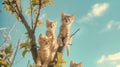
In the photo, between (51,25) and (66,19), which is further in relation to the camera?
(66,19)

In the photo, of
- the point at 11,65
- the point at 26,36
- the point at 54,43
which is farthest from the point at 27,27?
the point at 11,65

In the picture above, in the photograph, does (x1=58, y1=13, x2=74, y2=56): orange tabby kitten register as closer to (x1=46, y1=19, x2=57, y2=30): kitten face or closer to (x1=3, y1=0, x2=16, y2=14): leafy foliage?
(x1=46, y1=19, x2=57, y2=30): kitten face

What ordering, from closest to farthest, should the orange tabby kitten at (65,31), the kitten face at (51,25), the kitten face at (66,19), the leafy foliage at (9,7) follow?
the leafy foliage at (9,7)
the orange tabby kitten at (65,31)
the kitten face at (51,25)
the kitten face at (66,19)

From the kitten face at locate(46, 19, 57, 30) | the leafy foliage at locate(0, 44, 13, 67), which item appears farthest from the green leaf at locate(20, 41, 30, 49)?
the kitten face at locate(46, 19, 57, 30)

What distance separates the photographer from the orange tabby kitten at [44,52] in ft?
29.0

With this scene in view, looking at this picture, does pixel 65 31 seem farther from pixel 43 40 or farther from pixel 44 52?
pixel 43 40

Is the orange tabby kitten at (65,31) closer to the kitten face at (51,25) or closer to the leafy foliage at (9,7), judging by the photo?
the kitten face at (51,25)

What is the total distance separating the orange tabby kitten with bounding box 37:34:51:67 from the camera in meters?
8.85

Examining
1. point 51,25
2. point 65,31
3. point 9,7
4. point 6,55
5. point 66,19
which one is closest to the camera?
point 6,55

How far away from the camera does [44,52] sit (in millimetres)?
9023

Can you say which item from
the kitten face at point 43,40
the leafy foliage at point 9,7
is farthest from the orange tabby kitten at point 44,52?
the leafy foliage at point 9,7

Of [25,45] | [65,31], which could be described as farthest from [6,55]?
[65,31]

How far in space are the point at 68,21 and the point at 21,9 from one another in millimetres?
5519

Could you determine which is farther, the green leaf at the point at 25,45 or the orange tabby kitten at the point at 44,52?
the orange tabby kitten at the point at 44,52
